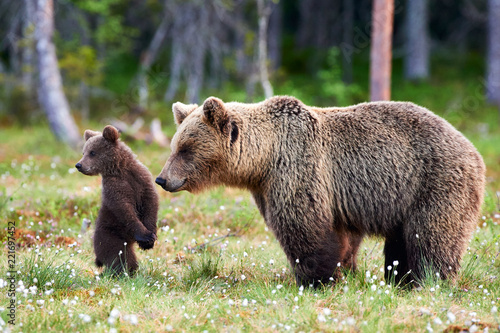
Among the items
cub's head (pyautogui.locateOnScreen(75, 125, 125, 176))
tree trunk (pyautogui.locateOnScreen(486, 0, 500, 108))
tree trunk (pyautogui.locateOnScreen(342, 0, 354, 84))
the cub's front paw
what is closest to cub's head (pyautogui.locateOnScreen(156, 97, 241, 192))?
the cub's front paw

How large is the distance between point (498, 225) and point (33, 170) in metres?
8.77

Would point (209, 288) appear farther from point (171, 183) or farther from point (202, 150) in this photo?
point (202, 150)

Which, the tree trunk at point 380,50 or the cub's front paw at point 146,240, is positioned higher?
the tree trunk at point 380,50

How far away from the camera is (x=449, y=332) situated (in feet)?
12.6

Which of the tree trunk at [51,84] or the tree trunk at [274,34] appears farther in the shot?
the tree trunk at [274,34]

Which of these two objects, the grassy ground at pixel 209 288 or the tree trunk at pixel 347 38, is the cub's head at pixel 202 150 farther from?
the tree trunk at pixel 347 38

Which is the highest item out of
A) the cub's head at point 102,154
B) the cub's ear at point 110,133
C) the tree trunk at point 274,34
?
the tree trunk at point 274,34

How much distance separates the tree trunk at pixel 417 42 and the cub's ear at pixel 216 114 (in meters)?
22.5

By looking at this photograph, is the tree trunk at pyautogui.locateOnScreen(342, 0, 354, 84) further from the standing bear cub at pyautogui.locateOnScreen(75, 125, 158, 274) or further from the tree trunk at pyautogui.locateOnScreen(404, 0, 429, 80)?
the standing bear cub at pyautogui.locateOnScreen(75, 125, 158, 274)

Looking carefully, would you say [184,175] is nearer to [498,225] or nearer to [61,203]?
[61,203]

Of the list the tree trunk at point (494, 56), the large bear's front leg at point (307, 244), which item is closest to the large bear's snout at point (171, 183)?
the large bear's front leg at point (307, 244)

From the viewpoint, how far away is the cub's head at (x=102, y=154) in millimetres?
5375

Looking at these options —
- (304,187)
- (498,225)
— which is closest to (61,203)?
(304,187)

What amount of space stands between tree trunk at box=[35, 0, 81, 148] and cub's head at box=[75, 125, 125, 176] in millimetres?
9469
